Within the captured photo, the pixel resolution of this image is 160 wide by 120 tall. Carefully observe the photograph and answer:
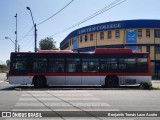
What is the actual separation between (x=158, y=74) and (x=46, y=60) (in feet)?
103

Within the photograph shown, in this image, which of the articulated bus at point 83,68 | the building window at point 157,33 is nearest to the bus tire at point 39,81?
the articulated bus at point 83,68

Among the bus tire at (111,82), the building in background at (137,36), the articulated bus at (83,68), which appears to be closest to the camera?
the articulated bus at (83,68)

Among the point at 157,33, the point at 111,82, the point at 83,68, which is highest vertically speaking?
the point at 157,33

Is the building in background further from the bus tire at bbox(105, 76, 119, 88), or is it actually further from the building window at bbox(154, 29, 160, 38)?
the bus tire at bbox(105, 76, 119, 88)

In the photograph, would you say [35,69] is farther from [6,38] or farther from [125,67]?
[6,38]

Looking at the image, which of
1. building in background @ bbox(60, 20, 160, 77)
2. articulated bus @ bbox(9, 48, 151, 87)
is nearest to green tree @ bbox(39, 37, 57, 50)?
building in background @ bbox(60, 20, 160, 77)

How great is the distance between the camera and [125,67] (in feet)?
78.9

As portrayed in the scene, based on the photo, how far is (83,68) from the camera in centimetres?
2391

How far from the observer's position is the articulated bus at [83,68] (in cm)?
2359

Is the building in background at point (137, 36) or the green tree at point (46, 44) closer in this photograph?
the building in background at point (137, 36)

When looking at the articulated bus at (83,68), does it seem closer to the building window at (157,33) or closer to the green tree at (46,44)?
the building window at (157,33)

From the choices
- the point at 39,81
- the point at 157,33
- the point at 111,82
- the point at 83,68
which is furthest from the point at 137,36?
the point at 39,81

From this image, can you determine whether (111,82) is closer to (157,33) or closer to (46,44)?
(157,33)

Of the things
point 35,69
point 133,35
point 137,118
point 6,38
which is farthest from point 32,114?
point 6,38
